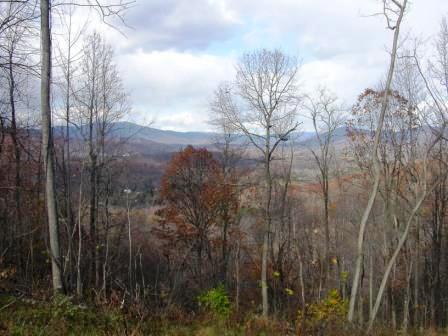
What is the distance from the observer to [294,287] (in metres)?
25.2

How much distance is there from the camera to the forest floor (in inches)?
217

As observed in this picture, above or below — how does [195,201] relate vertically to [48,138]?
below

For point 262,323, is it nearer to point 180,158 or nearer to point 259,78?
point 259,78

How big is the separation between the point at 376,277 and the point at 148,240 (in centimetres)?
1436

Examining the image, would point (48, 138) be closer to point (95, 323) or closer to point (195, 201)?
point (95, 323)

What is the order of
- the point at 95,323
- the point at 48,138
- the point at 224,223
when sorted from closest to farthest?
1. the point at 95,323
2. the point at 48,138
3. the point at 224,223

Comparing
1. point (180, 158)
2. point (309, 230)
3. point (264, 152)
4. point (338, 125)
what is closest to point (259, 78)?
point (264, 152)

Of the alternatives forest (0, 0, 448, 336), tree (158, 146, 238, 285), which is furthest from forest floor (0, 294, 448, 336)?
tree (158, 146, 238, 285)

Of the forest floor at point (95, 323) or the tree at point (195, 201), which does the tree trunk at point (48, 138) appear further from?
the tree at point (195, 201)

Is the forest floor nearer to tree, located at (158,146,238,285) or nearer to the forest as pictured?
the forest

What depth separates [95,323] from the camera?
5.96 meters

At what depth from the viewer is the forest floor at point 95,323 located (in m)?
5.52

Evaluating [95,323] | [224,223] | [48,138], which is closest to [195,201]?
[224,223]

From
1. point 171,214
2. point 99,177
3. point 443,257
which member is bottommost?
point 443,257
